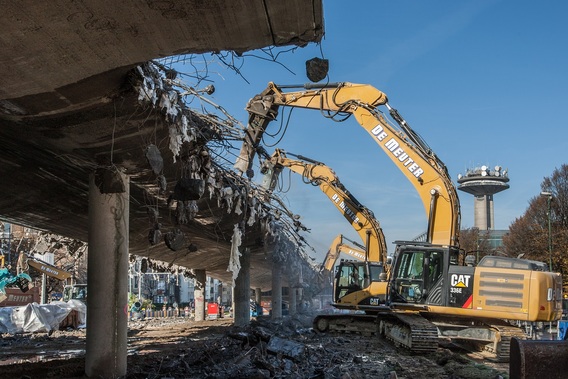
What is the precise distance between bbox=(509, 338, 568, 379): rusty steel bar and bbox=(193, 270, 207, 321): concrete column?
38.0 meters

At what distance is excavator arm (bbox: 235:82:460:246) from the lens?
1692 cm

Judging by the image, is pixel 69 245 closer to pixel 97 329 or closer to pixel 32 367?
pixel 32 367

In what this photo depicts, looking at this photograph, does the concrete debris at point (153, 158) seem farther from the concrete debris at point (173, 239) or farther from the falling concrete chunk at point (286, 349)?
the falling concrete chunk at point (286, 349)

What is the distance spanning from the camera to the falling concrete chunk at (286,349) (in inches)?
481

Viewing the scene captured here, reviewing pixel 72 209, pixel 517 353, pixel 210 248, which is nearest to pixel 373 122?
pixel 72 209

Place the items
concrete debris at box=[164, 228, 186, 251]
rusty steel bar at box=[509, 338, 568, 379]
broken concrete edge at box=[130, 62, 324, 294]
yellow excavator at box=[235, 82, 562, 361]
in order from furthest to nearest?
1. yellow excavator at box=[235, 82, 562, 361]
2. concrete debris at box=[164, 228, 186, 251]
3. broken concrete edge at box=[130, 62, 324, 294]
4. rusty steel bar at box=[509, 338, 568, 379]

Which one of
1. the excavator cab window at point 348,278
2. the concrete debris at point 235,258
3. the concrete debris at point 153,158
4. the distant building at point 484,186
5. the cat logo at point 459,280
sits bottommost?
the excavator cab window at point 348,278

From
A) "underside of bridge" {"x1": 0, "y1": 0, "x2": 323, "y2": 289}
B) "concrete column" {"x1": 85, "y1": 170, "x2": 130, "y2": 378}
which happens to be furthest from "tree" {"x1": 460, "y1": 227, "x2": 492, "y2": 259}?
"concrete column" {"x1": 85, "y1": 170, "x2": 130, "y2": 378}

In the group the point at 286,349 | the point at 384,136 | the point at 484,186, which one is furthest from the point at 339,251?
the point at 484,186

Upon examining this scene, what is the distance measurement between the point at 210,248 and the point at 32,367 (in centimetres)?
1569

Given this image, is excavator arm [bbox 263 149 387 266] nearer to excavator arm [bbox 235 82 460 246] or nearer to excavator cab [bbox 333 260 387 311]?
excavator cab [bbox 333 260 387 311]

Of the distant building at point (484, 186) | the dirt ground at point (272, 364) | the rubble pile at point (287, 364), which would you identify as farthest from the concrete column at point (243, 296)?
the distant building at point (484, 186)

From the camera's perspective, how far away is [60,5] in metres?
5.19

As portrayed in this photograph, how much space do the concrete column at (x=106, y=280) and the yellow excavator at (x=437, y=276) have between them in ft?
11.9
